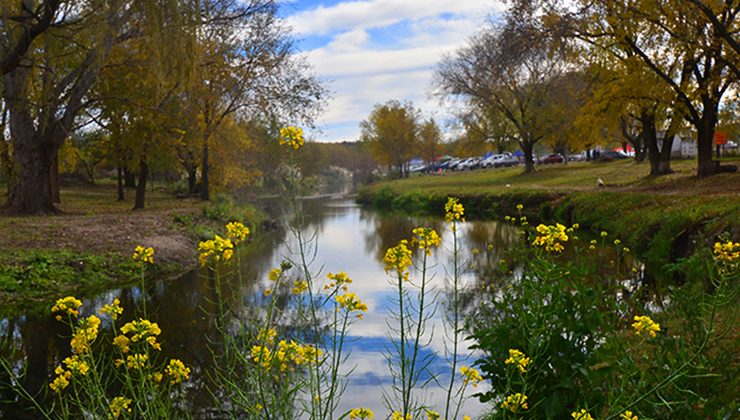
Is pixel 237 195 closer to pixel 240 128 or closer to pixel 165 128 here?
pixel 240 128

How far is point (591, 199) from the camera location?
18859 millimetres

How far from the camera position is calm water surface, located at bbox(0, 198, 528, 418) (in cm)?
627

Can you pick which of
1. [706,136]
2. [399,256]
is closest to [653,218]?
[706,136]

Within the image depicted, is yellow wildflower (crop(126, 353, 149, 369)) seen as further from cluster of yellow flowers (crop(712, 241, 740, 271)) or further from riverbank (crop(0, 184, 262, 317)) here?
riverbank (crop(0, 184, 262, 317))

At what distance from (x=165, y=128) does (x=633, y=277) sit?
15350 millimetres

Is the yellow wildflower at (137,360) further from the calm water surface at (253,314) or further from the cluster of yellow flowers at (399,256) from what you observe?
the cluster of yellow flowers at (399,256)

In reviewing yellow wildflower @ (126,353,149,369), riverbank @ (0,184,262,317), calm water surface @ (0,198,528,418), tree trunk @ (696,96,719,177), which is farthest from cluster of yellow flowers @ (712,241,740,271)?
tree trunk @ (696,96,719,177)

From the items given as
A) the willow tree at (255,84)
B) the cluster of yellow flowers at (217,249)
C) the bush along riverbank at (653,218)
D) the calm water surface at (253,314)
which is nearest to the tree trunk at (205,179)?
the willow tree at (255,84)

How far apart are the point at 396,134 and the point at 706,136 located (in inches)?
1456

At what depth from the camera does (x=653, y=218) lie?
44.3 ft

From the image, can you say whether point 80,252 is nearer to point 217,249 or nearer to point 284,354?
point 217,249

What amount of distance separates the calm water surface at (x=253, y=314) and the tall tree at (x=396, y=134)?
36331 millimetres

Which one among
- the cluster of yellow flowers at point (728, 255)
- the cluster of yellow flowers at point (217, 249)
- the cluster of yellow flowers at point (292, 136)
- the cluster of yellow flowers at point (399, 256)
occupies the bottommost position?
the cluster of yellow flowers at point (728, 255)

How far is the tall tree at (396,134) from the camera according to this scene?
5412 cm
